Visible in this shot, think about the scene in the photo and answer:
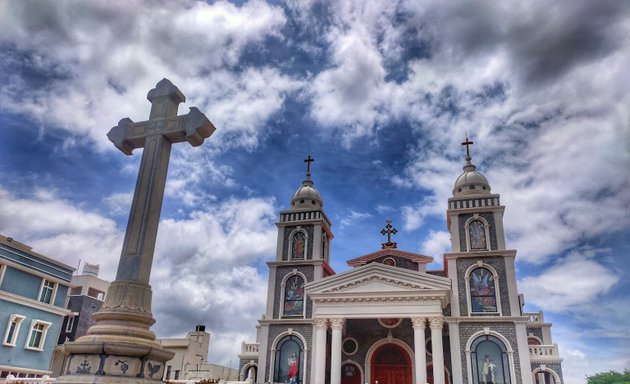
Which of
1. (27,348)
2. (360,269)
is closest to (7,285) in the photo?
(27,348)

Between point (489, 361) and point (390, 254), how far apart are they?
28.6 ft

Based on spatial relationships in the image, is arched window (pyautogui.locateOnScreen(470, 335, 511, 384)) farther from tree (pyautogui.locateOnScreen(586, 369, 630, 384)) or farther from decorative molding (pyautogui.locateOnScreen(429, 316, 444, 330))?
tree (pyautogui.locateOnScreen(586, 369, 630, 384))

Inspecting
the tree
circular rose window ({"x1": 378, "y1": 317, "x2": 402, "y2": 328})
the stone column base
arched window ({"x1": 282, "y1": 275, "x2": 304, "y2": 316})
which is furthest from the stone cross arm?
the tree

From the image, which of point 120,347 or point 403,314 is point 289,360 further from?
point 120,347

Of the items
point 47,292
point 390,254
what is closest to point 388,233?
point 390,254

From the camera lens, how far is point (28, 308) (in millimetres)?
26219

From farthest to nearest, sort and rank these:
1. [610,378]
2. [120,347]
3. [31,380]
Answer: [610,378], [31,380], [120,347]

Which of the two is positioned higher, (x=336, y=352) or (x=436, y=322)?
(x=436, y=322)

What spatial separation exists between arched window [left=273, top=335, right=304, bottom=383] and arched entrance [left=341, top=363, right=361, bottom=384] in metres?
2.72

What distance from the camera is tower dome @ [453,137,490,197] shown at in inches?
1207

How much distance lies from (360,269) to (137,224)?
18268 millimetres

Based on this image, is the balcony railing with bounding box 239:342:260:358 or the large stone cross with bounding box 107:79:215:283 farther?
the balcony railing with bounding box 239:342:260:358

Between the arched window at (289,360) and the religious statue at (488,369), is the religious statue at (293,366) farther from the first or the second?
the religious statue at (488,369)

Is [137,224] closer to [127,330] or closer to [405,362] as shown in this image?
[127,330]
